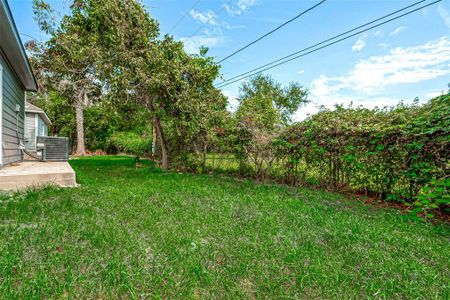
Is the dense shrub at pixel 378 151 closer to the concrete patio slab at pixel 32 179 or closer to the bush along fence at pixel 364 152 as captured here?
the bush along fence at pixel 364 152

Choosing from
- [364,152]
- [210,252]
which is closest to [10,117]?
[210,252]

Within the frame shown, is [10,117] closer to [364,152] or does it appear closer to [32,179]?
[32,179]

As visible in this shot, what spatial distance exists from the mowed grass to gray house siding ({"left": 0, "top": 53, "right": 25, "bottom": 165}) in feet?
8.82

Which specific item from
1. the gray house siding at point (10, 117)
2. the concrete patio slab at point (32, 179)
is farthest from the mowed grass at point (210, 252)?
the gray house siding at point (10, 117)

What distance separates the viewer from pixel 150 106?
779cm

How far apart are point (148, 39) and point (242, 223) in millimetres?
6514

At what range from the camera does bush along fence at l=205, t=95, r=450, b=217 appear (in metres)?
3.52

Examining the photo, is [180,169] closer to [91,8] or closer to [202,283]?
[91,8]

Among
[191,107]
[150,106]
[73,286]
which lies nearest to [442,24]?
[191,107]

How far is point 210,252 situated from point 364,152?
396cm

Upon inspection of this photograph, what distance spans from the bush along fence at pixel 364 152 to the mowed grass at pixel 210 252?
96 cm

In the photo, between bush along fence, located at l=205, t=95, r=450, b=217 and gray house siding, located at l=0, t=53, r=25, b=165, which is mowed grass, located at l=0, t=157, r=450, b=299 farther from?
gray house siding, located at l=0, t=53, r=25, b=165

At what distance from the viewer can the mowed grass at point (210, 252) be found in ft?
5.08

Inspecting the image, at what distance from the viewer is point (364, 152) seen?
462 cm
